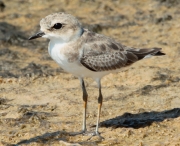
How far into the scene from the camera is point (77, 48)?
294 inches

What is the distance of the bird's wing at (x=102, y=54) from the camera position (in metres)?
7.59

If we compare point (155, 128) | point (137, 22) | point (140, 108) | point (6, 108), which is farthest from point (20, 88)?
point (137, 22)

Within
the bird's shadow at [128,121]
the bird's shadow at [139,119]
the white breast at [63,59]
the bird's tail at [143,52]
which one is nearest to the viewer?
the white breast at [63,59]

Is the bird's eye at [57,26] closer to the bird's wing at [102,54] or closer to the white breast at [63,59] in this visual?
the white breast at [63,59]

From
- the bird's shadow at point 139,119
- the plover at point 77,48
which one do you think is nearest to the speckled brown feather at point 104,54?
the plover at point 77,48

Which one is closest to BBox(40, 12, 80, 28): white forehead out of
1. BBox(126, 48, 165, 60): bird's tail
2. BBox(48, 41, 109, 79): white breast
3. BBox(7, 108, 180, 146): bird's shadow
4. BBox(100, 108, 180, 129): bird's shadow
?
BBox(48, 41, 109, 79): white breast

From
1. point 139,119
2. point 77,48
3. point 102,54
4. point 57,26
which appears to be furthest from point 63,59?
point 139,119

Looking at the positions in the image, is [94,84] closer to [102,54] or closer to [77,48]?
[102,54]

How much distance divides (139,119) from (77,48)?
1573 mm

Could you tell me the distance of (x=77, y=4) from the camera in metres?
14.6

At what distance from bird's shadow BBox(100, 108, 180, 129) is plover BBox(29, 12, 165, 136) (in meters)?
0.45

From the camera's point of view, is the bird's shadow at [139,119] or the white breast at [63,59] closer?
Result: the white breast at [63,59]

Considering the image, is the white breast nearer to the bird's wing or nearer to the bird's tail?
the bird's wing

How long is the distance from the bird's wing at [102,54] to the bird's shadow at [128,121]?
2.75 feet
